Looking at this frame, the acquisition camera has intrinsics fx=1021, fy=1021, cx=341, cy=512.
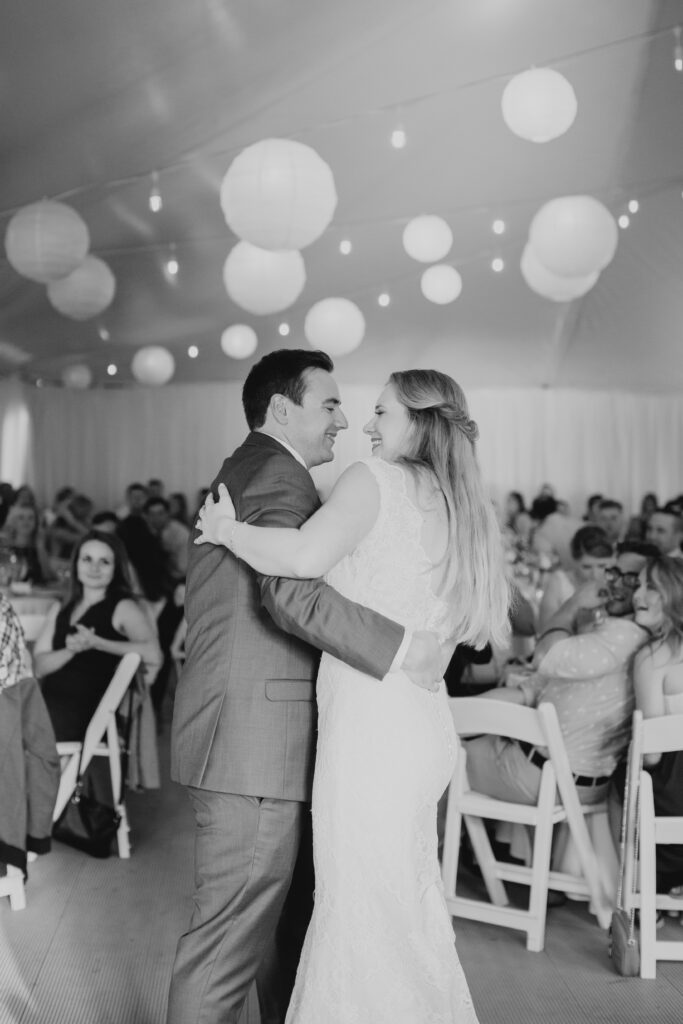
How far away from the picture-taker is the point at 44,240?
4.89 meters

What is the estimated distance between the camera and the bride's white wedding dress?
193 cm

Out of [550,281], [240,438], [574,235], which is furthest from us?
[240,438]

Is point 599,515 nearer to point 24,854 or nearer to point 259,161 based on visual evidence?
point 259,161

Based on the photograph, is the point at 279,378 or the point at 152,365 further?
the point at 152,365

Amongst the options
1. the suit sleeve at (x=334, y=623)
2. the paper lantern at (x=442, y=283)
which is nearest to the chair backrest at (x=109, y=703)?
the suit sleeve at (x=334, y=623)

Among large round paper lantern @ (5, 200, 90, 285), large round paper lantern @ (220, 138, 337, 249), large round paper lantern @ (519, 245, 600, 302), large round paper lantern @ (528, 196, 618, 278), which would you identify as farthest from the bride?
large round paper lantern @ (519, 245, 600, 302)

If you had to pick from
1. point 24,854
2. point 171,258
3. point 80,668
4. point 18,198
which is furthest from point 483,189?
point 24,854

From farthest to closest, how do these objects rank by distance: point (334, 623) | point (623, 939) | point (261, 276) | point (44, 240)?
point (261, 276) < point (44, 240) < point (623, 939) < point (334, 623)

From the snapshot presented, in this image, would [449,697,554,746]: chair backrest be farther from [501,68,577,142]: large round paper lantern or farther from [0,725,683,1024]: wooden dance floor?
[501,68,577,142]: large round paper lantern

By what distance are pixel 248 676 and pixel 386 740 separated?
0.30 metres

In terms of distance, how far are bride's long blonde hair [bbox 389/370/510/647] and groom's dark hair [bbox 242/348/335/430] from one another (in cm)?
22

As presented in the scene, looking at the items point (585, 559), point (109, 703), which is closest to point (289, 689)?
point (109, 703)

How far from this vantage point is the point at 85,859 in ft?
12.1

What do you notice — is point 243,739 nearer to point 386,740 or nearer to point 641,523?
point 386,740
